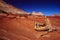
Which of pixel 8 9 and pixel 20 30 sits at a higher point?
pixel 8 9

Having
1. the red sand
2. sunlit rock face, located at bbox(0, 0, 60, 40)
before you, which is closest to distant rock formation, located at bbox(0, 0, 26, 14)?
sunlit rock face, located at bbox(0, 0, 60, 40)

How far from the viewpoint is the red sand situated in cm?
214

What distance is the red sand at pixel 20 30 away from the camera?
2.14m

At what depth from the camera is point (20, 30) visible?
2.38 m

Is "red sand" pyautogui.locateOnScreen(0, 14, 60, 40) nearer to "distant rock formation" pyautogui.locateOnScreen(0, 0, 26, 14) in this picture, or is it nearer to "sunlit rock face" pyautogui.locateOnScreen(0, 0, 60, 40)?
"sunlit rock face" pyautogui.locateOnScreen(0, 0, 60, 40)

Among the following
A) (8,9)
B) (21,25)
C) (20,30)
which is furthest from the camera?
(8,9)

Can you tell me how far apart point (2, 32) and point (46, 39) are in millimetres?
720

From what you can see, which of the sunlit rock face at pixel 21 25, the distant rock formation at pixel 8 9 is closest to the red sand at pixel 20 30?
the sunlit rock face at pixel 21 25

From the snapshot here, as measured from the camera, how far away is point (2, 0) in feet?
9.80

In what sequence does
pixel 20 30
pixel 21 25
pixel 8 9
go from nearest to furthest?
pixel 20 30 < pixel 21 25 < pixel 8 9

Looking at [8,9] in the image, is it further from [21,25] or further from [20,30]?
[20,30]

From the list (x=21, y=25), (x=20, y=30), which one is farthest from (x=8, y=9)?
(x=20, y=30)

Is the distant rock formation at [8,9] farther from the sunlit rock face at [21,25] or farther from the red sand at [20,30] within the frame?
the red sand at [20,30]

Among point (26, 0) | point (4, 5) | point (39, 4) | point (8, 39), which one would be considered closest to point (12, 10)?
point (4, 5)
